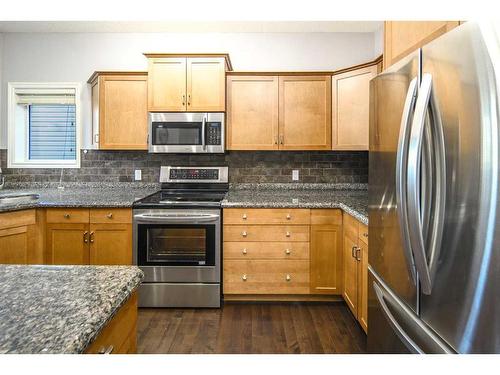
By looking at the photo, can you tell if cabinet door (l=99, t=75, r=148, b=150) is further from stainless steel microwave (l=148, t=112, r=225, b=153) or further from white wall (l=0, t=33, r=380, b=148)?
white wall (l=0, t=33, r=380, b=148)

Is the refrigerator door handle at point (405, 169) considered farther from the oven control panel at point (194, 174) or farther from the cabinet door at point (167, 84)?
the oven control panel at point (194, 174)

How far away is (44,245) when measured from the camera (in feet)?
9.37

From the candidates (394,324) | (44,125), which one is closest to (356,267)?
(394,324)

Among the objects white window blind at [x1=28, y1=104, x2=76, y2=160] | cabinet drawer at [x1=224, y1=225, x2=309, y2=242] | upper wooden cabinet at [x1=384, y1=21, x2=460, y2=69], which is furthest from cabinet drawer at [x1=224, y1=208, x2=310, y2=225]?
white window blind at [x1=28, y1=104, x2=76, y2=160]

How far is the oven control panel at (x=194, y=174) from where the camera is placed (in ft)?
11.6

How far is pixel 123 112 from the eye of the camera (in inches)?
132

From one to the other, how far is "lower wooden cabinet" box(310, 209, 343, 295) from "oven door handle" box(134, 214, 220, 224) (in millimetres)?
805

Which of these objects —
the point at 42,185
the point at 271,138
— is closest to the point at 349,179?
the point at 271,138

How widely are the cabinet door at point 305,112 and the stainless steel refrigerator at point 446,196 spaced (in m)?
1.90

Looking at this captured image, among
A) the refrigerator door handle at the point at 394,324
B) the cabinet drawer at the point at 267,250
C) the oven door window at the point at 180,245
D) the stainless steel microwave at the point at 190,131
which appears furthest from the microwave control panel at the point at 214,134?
the refrigerator door handle at the point at 394,324

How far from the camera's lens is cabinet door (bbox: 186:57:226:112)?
3.20 m

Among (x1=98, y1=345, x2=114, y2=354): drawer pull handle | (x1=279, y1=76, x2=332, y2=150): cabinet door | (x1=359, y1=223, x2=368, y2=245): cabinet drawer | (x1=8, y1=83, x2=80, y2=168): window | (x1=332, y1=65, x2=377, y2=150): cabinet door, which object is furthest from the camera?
(x1=8, y1=83, x2=80, y2=168): window

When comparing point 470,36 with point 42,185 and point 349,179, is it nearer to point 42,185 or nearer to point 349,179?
point 349,179
